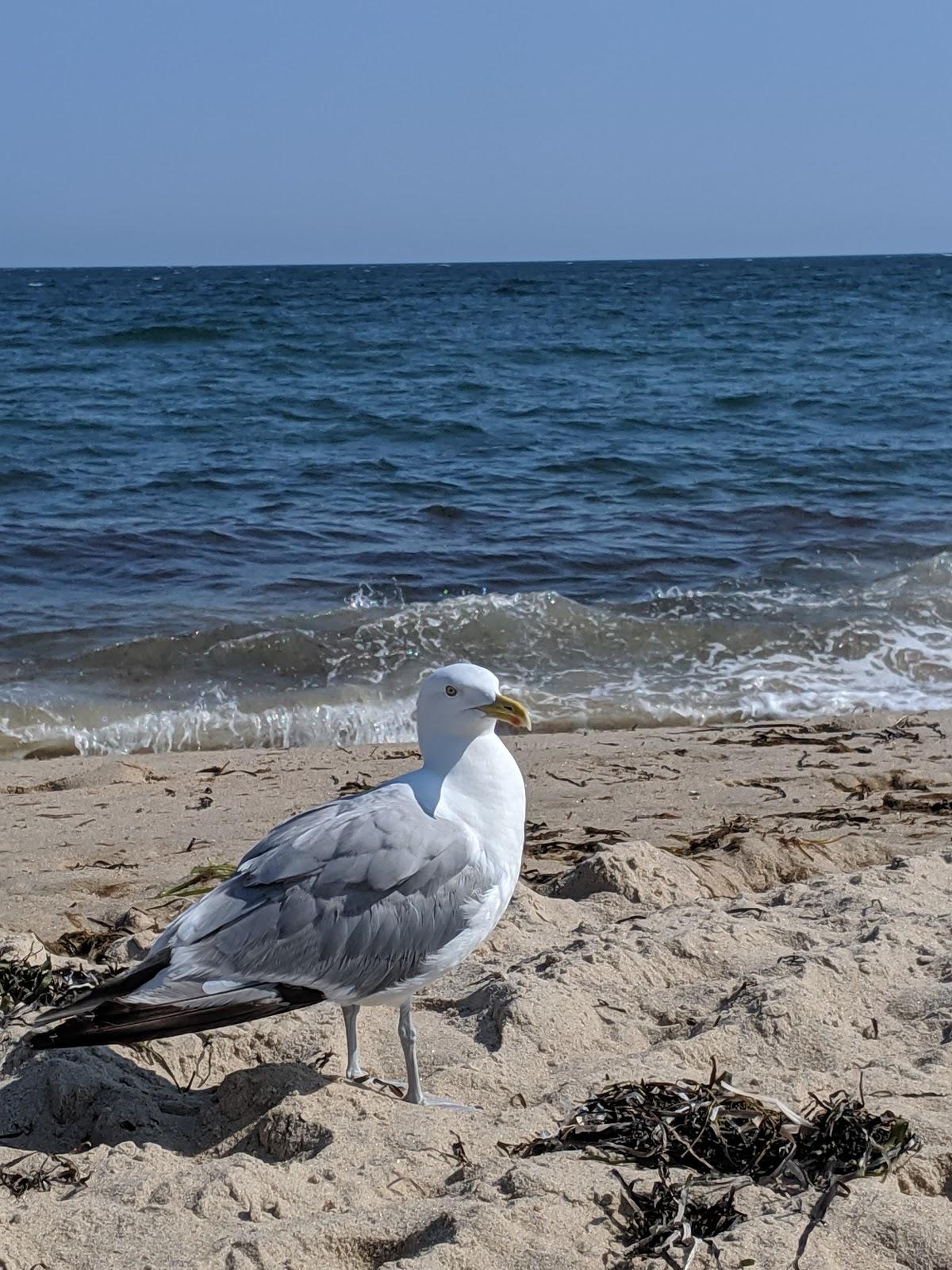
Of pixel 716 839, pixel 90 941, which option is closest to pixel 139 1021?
pixel 90 941

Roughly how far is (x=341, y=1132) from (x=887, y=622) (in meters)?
7.14

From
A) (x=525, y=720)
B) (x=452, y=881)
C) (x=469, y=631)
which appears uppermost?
(x=525, y=720)

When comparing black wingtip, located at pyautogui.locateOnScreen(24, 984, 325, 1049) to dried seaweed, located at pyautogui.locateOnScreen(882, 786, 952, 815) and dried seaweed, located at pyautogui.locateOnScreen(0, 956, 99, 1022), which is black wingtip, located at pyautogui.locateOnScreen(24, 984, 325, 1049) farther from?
dried seaweed, located at pyautogui.locateOnScreen(882, 786, 952, 815)

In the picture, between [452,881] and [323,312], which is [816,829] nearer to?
[452,881]

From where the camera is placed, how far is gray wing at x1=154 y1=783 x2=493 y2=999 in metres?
3.12

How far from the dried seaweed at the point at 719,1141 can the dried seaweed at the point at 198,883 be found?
2100 mm

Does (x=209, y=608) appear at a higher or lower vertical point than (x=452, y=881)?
lower

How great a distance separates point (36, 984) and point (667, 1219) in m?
1.95

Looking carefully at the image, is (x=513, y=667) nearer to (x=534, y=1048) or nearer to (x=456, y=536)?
(x=456, y=536)

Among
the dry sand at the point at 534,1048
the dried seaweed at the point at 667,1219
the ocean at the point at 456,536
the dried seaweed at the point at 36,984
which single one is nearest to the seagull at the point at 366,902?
the dry sand at the point at 534,1048

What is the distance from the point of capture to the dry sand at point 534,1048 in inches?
99.9

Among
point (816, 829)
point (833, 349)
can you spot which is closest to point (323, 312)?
point (833, 349)

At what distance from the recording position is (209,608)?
9.66 m

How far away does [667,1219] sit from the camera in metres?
2.50
